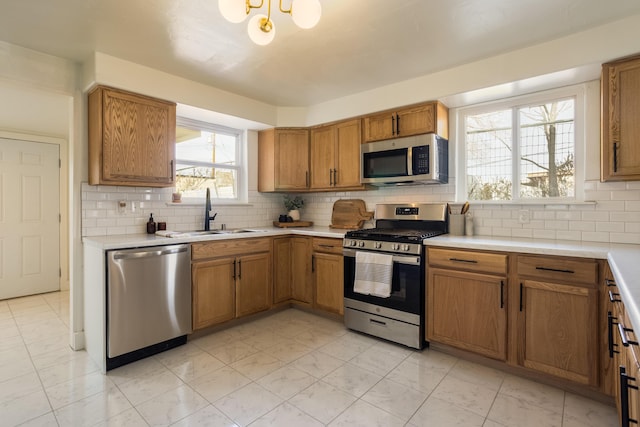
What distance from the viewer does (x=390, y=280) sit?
270 cm

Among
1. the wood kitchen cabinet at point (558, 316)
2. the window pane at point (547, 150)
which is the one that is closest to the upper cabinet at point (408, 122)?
the window pane at point (547, 150)

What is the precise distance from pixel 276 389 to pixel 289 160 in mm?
2577

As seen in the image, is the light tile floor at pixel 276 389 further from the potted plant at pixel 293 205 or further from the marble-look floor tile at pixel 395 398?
the potted plant at pixel 293 205

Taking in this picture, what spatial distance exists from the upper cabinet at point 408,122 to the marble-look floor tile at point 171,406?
2.70 m

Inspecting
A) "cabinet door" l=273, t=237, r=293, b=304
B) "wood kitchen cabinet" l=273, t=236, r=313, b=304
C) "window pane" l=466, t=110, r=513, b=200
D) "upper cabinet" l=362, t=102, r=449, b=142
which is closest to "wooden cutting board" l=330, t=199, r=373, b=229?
"wood kitchen cabinet" l=273, t=236, r=313, b=304

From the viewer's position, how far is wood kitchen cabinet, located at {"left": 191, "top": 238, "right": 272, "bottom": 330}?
2.83 meters

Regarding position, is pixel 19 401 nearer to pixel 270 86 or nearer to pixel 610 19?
pixel 270 86

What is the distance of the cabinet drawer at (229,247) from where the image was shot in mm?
2811

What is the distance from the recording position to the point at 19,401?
6.41ft

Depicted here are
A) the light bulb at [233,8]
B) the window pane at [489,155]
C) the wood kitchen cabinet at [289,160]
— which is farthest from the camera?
the wood kitchen cabinet at [289,160]

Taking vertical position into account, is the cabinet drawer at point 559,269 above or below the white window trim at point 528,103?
below

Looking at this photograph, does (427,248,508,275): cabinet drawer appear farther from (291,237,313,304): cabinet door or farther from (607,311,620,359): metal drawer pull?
(291,237,313,304): cabinet door

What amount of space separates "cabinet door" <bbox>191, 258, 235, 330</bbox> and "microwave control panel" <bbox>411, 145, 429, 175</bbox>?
6.38 ft

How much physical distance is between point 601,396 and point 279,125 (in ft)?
12.0
